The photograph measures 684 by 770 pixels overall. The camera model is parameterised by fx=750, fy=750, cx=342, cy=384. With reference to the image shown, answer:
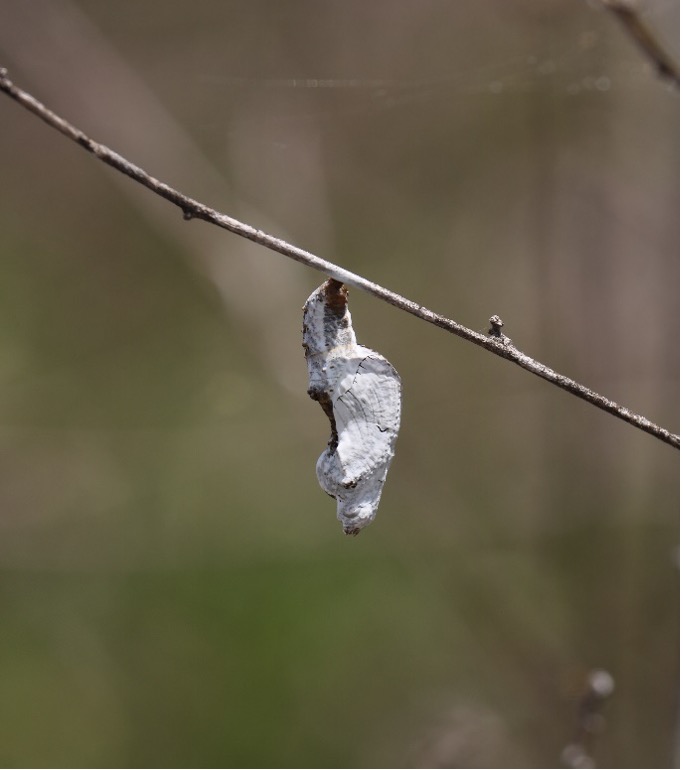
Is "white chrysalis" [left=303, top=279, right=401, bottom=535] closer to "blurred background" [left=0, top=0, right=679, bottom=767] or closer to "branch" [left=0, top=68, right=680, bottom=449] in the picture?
"branch" [left=0, top=68, right=680, bottom=449]

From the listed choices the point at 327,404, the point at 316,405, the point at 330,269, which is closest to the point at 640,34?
the point at 330,269

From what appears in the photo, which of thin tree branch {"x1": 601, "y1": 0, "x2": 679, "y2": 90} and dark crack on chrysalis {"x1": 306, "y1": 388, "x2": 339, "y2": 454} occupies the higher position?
thin tree branch {"x1": 601, "y1": 0, "x2": 679, "y2": 90}

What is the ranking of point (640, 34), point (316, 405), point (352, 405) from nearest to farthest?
point (640, 34) < point (352, 405) < point (316, 405)

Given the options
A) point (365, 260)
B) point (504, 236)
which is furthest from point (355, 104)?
point (504, 236)

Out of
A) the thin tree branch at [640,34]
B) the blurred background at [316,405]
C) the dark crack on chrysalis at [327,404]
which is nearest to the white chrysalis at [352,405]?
the dark crack on chrysalis at [327,404]

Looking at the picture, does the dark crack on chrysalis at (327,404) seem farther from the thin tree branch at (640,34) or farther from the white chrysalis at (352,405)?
the thin tree branch at (640,34)

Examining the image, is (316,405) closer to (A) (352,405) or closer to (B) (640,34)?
(A) (352,405)

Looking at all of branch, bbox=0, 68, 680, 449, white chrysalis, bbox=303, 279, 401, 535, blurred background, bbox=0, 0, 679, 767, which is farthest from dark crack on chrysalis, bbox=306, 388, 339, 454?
blurred background, bbox=0, 0, 679, 767

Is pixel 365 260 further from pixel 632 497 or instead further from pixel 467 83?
pixel 632 497
